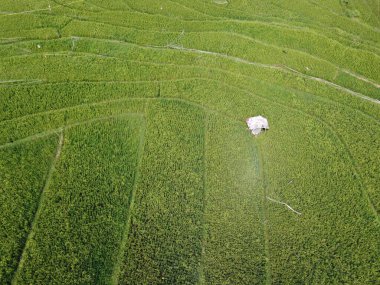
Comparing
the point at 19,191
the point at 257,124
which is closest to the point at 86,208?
the point at 19,191

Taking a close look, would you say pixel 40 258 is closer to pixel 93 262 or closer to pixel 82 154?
pixel 93 262

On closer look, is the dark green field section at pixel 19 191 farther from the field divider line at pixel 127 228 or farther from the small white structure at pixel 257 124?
the small white structure at pixel 257 124

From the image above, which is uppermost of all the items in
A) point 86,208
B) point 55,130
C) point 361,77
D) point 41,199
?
point 361,77

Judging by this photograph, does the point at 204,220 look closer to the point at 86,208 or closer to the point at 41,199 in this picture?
the point at 86,208

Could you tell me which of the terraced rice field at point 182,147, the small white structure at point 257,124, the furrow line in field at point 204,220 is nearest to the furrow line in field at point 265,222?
the terraced rice field at point 182,147

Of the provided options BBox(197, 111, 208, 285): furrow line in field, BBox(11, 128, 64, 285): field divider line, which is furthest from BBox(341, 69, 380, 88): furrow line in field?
BBox(11, 128, 64, 285): field divider line

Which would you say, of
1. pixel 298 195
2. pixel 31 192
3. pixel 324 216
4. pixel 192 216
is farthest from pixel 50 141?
pixel 324 216
